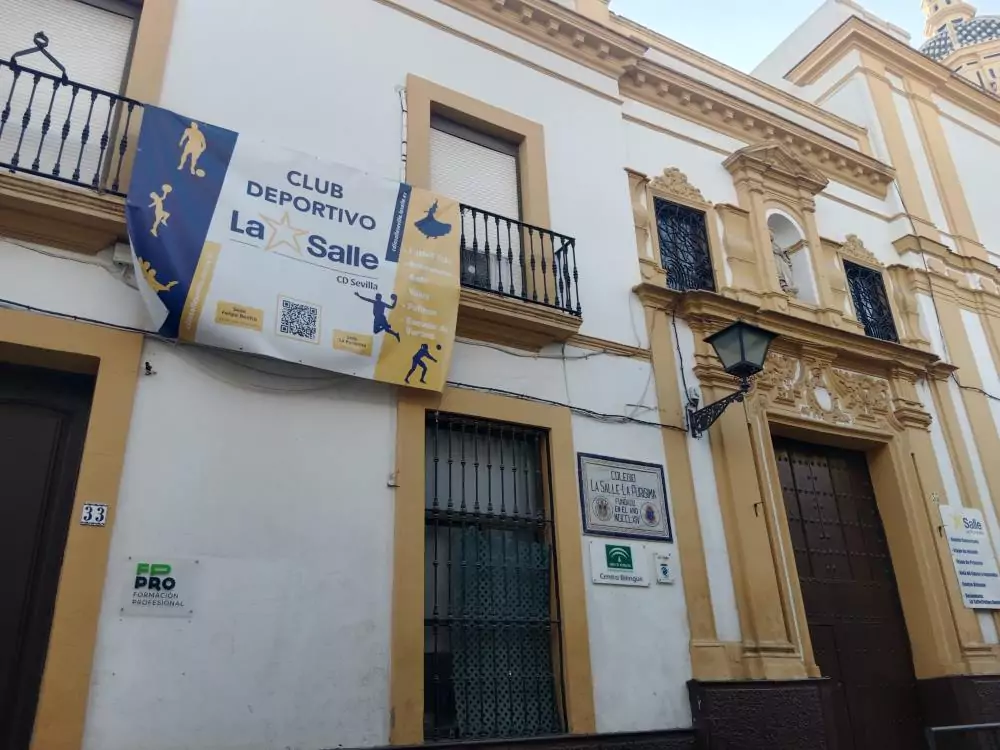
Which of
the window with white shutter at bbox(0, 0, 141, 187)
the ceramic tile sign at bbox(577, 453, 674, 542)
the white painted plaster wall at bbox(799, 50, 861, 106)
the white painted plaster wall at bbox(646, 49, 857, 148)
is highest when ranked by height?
the white painted plaster wall at bbox(799, 50, 861, 106)

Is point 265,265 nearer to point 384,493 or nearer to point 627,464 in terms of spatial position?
point 384,493

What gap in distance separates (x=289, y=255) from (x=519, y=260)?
2016 mm

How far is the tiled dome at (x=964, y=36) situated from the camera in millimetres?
22484

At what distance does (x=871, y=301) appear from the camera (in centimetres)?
905

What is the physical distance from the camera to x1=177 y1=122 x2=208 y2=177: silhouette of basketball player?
4.94m

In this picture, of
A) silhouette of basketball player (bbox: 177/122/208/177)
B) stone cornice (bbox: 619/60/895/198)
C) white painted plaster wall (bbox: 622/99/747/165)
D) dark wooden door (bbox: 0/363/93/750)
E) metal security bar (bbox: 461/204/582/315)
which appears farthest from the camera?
stone cornice (bbox: 619/60/895/198)

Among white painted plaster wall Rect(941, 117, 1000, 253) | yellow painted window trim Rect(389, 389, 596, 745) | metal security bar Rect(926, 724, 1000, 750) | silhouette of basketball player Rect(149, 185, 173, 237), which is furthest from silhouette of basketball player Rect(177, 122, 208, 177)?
white painted plaster wall Rect(941, 117, 1000, 253)

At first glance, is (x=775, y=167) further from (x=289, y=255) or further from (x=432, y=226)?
(x=289, y=255)

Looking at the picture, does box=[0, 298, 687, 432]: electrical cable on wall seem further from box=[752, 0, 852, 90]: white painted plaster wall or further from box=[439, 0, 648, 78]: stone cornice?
box=[752, 0, 852, 90]: white painted plaster wall

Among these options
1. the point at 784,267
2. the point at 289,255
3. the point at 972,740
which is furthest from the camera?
the point at 784,267

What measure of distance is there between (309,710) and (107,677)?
105cm

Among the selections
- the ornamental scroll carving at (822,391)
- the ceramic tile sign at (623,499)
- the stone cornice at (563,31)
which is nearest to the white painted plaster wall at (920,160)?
the ornamental scroll carving at (822,391)

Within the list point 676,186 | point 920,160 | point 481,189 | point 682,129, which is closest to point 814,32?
point 920,160

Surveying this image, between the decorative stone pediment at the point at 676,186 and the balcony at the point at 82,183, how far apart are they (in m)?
2.28
